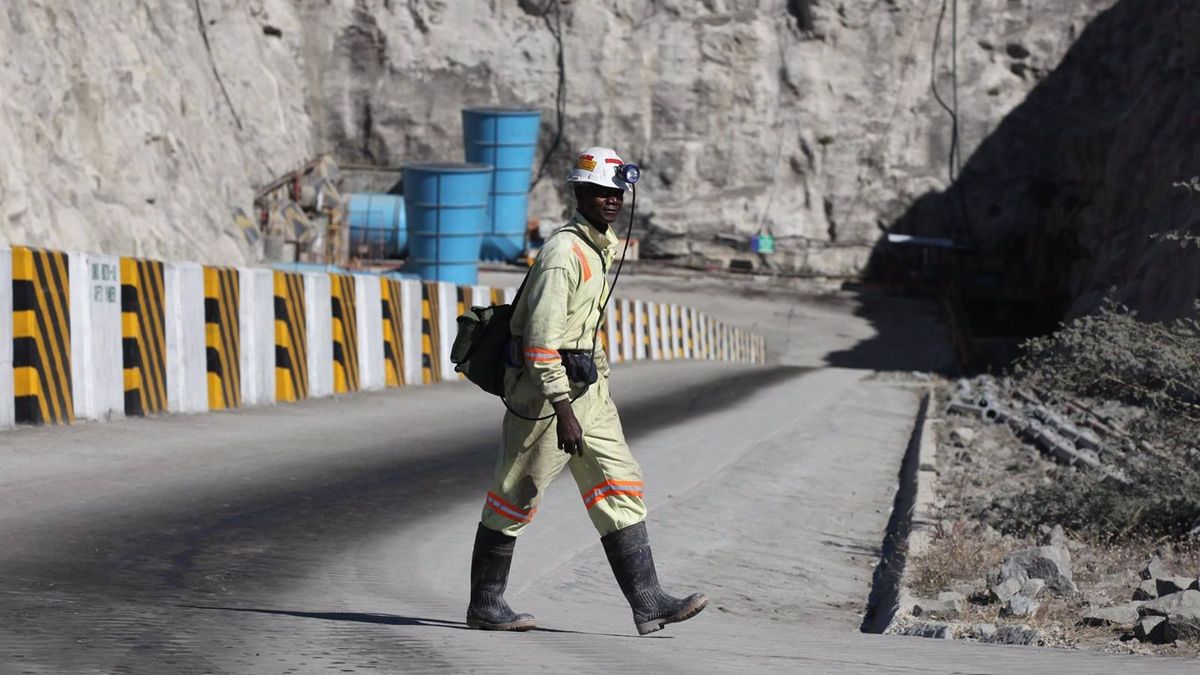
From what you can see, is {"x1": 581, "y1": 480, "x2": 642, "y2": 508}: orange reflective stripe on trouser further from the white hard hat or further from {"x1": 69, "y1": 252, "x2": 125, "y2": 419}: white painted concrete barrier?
{"x1": 69, "y1": 252, "x2": 125, "y2": 419}: white painted concrete barrier

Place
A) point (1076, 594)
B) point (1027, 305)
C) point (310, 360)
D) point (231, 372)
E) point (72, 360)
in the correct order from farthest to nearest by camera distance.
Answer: point (1027, 305), point (310, 360), point (231, 372), point (72, 360), point (1076, 594)

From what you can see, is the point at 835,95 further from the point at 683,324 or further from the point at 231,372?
the point at 231,372

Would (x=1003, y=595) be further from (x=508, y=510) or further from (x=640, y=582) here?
(x=508, y=510)

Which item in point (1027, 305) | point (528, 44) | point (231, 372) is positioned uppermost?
point (528, 44)

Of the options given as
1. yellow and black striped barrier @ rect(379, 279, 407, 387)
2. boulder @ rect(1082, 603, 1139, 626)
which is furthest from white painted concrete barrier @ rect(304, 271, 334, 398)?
boulder @ rect(1082, 603, 1139, 626)

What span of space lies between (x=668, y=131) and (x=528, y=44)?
21.1ft

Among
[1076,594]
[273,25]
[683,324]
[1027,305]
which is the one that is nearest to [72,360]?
[1076,594]

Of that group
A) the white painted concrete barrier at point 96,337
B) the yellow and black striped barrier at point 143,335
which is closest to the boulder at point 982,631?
the white painted concrete barrier at point 96,337

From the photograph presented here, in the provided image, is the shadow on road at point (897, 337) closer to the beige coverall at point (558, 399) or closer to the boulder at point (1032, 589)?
the boulder at point (1032, 589)

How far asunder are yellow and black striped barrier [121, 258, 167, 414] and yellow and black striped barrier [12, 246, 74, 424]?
81 centimetres

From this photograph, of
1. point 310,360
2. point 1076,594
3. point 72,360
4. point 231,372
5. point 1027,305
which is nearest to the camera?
point 1076,594

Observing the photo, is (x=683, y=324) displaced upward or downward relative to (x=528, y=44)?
downward

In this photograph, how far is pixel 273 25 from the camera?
2463 inches

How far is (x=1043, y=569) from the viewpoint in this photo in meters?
8.88
